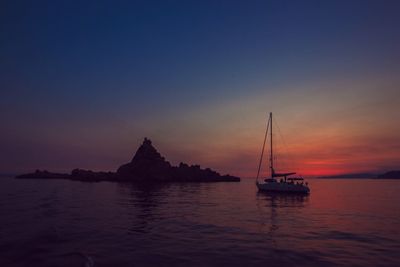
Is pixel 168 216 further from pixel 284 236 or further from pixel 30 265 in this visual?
pixel 30 265

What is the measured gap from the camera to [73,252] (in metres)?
18.4

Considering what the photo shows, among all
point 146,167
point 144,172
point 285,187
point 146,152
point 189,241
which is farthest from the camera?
point 146,152

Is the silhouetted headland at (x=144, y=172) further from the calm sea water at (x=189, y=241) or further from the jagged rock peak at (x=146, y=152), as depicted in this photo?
the calm sea water at (x=189, y=241)

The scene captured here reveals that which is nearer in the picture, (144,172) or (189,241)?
(189,241)

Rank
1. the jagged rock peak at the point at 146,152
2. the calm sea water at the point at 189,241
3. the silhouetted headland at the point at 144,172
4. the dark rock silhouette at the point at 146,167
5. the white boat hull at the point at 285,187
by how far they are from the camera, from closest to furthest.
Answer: the calm sea water at the point at 189,241
the white boat hull at the point at 285,187
the silhouetted headland at the point at 144,172
the dark rock silhouette at the point at 146,167
the jagged rock peak at the point at 146,152

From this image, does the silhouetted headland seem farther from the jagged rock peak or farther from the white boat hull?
the white boat hull

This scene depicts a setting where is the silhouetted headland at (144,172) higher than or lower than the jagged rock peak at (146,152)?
lower

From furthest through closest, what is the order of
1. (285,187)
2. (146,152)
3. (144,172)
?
(146,152), (144,172), (285,187)

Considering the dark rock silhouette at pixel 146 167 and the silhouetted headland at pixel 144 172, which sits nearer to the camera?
the silhouetted headland at pixel 144 172

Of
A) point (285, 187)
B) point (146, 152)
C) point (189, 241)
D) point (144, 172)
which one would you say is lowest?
point (189, 241)

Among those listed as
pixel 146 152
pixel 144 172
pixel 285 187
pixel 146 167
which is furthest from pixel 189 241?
pixel 146 152

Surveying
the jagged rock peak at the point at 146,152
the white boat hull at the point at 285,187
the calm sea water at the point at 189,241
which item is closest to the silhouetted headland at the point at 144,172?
the jagged rock peak at the point at 146,152

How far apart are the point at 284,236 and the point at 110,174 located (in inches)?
6186

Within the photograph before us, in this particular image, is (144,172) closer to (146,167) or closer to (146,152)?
(146,167)
